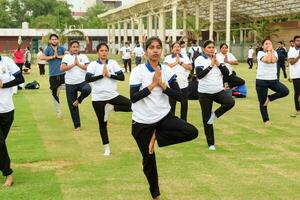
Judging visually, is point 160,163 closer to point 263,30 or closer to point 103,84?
point 103,84

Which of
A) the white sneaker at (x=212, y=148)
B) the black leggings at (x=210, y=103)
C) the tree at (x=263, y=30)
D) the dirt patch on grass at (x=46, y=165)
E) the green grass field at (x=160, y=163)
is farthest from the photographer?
the tree at (x=263, y=30)

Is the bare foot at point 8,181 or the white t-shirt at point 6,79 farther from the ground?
the white t-shirt at point 6,79

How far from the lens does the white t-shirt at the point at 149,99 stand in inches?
218

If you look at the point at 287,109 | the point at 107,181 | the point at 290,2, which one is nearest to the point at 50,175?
the point at 107,181

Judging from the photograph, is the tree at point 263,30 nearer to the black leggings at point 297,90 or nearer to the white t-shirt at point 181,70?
the black leggings at point 297,90

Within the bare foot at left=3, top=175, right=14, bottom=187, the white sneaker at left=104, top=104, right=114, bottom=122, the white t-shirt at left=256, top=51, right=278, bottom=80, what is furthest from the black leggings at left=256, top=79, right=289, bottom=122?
the bare foot at left=3, top=175, right=14, bottom=187

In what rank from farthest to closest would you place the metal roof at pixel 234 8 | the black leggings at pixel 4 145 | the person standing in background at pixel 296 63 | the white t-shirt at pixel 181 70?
the metal roof at pixel 234 8
the person standing in background at pixel 296 63
the white t-shirt at pixel 181 70
the black leggings at pixel 4 145

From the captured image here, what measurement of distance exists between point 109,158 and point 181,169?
1.33 meters

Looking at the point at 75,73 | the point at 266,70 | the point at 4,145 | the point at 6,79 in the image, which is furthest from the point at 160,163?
the point at 266,70

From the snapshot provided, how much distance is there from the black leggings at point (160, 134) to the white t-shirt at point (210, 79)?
9.62 feet

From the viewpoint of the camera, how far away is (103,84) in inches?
329

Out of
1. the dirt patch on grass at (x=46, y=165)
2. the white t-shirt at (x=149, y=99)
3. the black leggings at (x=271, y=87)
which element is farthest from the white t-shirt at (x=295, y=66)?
the white t-shirt at (x=149, y=99)

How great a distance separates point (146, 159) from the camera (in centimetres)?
567

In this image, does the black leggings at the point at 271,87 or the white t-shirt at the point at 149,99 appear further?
the black leggings at the point at 271,87
